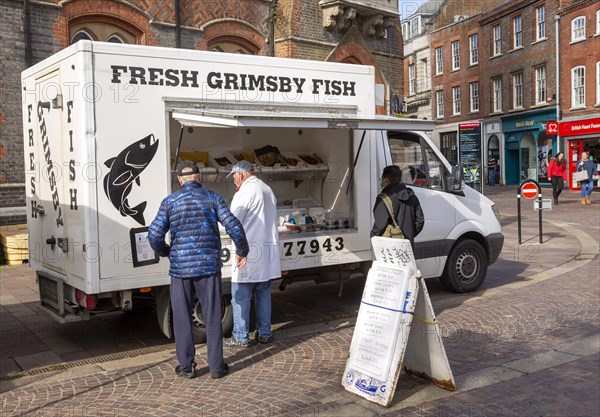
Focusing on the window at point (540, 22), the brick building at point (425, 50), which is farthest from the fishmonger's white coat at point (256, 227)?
the brick building at point (425, 50)

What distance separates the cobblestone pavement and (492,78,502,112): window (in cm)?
3440

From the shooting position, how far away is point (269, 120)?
250 inches

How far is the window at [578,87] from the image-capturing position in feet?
110

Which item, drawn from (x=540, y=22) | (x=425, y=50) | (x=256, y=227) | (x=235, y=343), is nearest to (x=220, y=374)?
(x=235, y=343)

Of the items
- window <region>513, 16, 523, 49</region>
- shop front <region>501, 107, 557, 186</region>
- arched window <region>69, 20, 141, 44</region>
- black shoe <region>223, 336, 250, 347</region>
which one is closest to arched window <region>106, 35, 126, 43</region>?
arched window <region>69, 20, 141, 44</region>

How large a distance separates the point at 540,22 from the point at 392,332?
36.0 meters

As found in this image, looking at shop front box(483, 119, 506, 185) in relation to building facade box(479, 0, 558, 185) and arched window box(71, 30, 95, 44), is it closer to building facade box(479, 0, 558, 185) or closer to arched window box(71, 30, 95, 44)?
building facade box(479, 0, 558, 185)

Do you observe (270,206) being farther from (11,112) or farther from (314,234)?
(11,112)

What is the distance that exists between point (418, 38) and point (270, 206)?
4503cm

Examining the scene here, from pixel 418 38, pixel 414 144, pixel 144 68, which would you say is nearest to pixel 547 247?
pixel 414 144

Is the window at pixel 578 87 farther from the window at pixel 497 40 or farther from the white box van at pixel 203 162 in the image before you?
the white box van at pixel 203 162

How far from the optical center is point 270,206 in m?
6.81

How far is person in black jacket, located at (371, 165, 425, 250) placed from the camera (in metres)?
7.14

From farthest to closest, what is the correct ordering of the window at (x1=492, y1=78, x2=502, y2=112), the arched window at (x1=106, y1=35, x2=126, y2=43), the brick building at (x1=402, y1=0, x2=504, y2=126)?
the brick building at (x1=402, y1=0, x2=504, y2=126) → the window at (x1=492, y1=78, x2=502, y2=112) → the arched window at (x1=106, y1=35, x2=126, y2=43)
